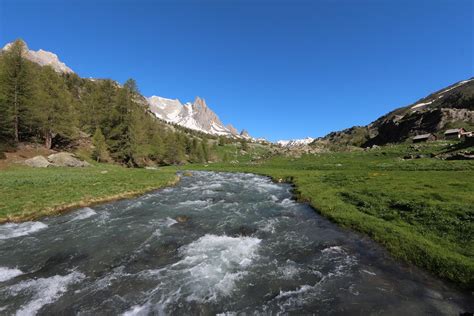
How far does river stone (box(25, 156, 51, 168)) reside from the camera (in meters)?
46.3

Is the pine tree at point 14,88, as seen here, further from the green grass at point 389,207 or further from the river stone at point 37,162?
the green grass at point 389,207

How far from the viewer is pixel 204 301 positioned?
404 inches

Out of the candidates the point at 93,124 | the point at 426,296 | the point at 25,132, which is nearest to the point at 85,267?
the point at 426,296

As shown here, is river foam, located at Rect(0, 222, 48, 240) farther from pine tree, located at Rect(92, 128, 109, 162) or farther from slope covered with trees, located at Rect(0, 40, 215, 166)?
pine tree, located at Rect(92, 128, 109, 162)

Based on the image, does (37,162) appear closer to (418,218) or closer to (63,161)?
(63,161)

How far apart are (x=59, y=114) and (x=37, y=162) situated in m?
19.2

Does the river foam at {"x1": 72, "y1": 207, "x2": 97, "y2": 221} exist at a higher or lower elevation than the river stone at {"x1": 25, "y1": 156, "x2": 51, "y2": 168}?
lower

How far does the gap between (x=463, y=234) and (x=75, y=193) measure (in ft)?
107

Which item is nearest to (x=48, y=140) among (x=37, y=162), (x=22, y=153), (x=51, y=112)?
(x=51, y=112)

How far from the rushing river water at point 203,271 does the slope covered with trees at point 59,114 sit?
4633 cm

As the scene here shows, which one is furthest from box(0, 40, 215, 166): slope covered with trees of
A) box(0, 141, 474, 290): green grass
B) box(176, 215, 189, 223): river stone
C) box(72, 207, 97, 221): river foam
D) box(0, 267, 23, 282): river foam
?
box(0, 267, 23, 282): river foam

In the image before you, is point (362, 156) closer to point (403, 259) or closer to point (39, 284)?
point (403, 259)

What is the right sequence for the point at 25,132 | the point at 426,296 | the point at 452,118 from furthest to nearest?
the point at 452,118, the point at 25,132, the point at 426,296

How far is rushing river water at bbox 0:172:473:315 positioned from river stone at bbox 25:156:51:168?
3380 centimetres
